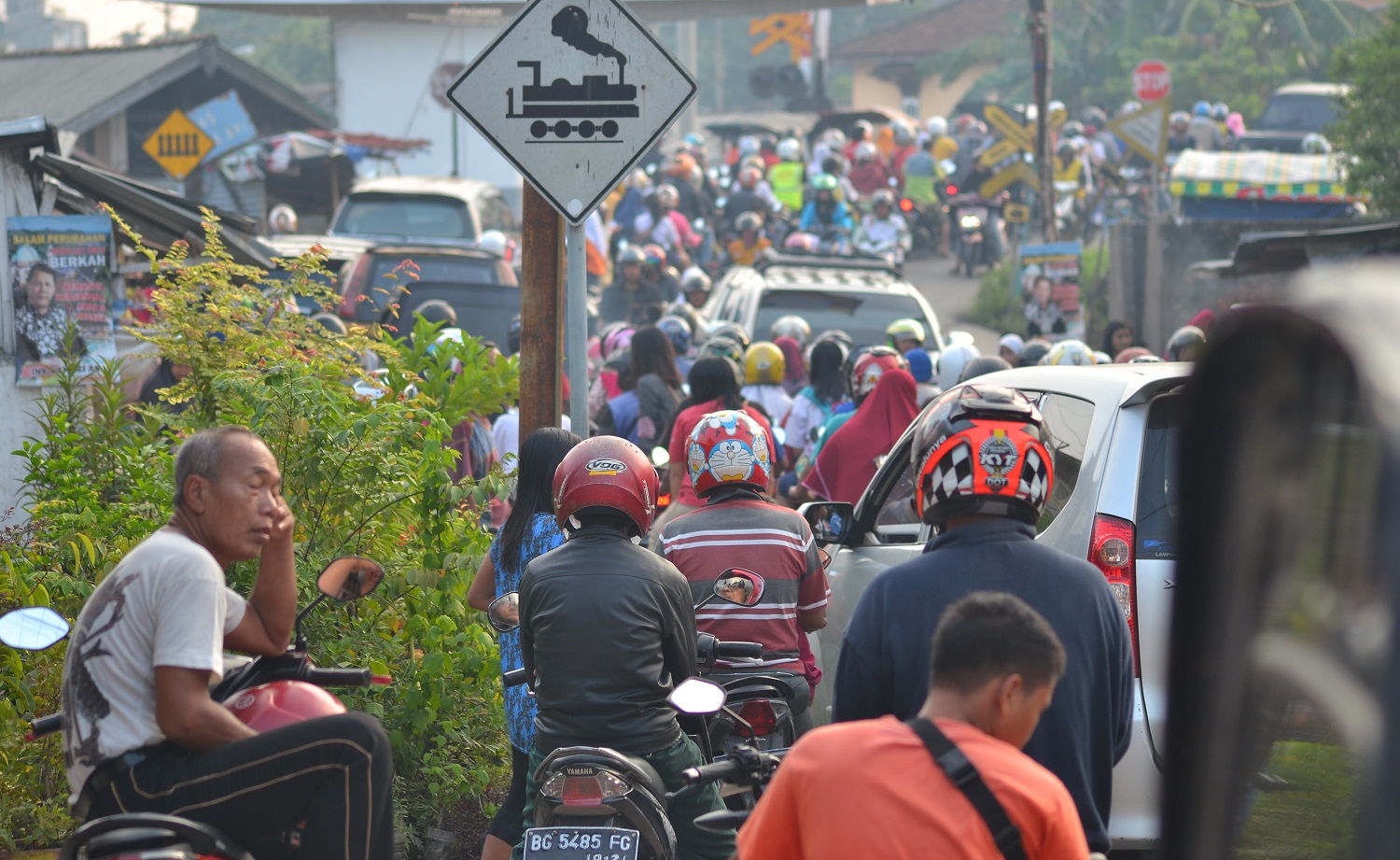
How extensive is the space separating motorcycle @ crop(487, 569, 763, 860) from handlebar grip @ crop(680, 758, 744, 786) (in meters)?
0.20

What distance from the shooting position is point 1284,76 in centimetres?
4131

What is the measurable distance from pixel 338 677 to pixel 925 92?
55331mm

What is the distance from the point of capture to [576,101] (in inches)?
251

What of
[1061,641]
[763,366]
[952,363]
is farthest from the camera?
[952,363]

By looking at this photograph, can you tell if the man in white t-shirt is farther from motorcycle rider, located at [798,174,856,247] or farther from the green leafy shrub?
motorcycle rider, located at [798,174,856,247]

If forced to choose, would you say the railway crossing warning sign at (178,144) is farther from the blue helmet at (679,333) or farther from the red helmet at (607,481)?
the red helmet at (607,481)

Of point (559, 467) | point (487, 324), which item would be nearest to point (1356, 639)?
point (559, 467)

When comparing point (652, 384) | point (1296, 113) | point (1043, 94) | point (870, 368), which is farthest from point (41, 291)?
point (1296, 113)

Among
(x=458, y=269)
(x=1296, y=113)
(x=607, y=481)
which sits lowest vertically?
(x=607, y=481)

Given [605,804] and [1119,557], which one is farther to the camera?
[1119,557]

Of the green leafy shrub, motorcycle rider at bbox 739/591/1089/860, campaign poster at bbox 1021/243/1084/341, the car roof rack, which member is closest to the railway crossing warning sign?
the car roof rack

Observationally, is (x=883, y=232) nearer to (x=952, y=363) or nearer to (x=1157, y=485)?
(x=952, y=363)

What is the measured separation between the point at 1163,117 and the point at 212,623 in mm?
17903

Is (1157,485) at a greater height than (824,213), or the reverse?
(824,213)
